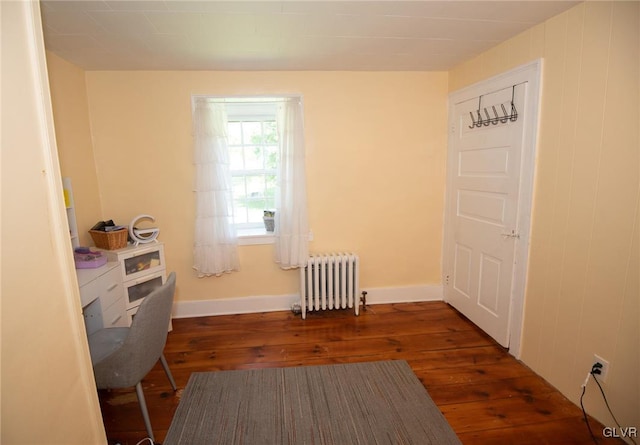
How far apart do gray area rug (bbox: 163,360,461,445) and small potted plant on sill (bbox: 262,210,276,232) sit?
139 cm

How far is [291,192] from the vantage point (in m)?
3.03

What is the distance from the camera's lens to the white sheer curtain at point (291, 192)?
2.98 metres

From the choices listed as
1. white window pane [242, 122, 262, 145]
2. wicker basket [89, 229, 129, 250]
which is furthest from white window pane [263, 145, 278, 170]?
wicker basket [89, 229, 129, 250]

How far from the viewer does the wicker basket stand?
2.56 metres

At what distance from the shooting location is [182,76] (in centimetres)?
291

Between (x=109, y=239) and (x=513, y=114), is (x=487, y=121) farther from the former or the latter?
(x=109, y=239)

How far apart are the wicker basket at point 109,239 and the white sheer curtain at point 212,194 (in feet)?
1.98

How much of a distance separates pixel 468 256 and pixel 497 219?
21.8 inches

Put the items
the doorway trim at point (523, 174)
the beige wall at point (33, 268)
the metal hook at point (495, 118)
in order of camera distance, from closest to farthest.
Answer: the beige wall at point (33, 268)
the doorway trim at point (523, 174)
the metal hook at point (495, 118)

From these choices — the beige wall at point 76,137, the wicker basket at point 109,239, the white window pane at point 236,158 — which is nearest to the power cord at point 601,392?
the white window pane at point 236,158

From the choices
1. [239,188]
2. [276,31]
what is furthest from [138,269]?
[276,31]

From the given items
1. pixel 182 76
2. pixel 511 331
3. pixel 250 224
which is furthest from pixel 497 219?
pixel 182 76

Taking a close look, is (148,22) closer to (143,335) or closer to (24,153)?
(24,153)

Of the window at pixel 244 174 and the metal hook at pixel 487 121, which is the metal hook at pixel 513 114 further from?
the window at pixel 244 174
